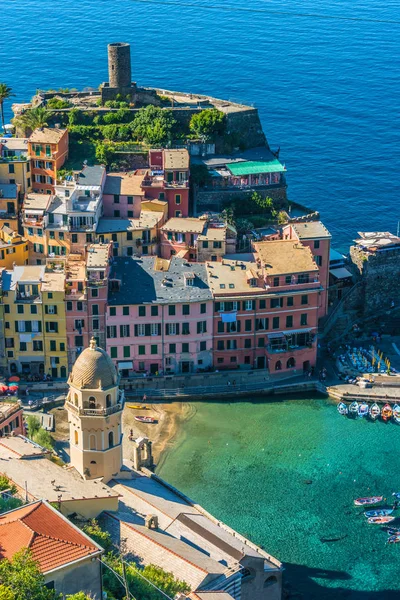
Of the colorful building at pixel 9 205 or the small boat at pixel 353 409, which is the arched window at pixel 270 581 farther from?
the colorful building at pixel 9 205

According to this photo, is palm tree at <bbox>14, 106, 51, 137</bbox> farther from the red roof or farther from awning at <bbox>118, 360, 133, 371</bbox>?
the red roof

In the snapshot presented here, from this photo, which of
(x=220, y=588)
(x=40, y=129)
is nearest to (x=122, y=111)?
(x=40, y=129)

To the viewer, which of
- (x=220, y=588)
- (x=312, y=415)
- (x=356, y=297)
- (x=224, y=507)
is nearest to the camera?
(x=220, y=588)

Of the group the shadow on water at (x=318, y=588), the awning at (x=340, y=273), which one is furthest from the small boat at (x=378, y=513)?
the awning at (x=340, y=273)

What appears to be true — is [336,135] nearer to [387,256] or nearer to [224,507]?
[387,256]

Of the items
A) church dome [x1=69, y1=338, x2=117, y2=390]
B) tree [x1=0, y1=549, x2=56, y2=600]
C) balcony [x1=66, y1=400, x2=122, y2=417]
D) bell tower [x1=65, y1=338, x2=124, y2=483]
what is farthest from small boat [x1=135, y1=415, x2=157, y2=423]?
tree [x1=0, y1=549, x2=56, y2=600]
